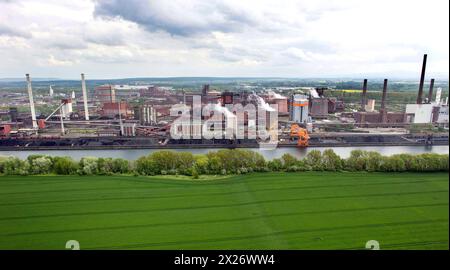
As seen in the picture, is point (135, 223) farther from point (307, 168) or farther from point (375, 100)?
point (375, 100)

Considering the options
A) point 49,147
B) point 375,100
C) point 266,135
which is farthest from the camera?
point 375,100

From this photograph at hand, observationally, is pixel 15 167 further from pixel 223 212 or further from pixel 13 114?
pixel 13 114

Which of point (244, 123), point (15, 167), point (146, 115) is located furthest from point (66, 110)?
point (15, 167)

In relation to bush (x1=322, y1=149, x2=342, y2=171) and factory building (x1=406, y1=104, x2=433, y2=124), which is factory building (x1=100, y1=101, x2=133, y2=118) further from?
factory building (x1=406, y1=104, x2=433, y2=124)

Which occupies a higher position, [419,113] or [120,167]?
[419,113]

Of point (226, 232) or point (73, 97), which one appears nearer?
point (226, 232)
